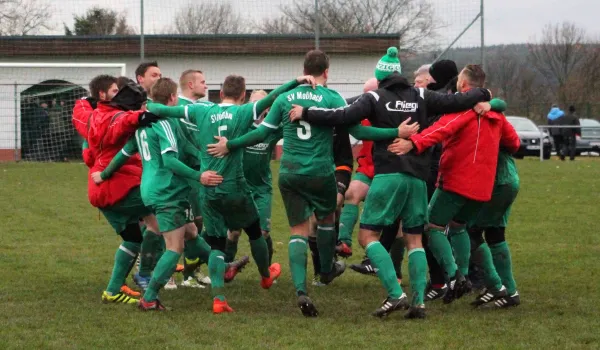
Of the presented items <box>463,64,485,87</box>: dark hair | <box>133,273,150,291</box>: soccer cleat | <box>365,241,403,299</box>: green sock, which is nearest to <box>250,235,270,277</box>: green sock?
<box>133,273,150,291</box>: soccer cleat

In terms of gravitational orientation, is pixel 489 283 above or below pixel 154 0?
below

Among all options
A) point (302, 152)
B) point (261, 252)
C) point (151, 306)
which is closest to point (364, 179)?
point (261, 252)

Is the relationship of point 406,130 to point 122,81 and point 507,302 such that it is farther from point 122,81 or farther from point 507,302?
point 122,81

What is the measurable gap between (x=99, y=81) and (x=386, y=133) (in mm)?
2675

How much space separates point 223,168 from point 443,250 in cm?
189

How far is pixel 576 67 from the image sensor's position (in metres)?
61.5

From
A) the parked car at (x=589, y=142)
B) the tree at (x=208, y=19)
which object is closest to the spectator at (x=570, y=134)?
the parked car at (x=589, y=142)

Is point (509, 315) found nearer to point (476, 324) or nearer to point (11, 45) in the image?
point (476, 324)

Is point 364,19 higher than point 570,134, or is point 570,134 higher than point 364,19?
point 364,19

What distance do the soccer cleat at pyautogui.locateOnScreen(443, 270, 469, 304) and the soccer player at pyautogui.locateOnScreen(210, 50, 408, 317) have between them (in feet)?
4.02

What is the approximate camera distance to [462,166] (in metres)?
7.62

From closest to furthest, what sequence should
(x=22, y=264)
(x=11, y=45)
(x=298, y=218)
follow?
(x=298, y=218), (x=22, y=264), (x=11, y=45)

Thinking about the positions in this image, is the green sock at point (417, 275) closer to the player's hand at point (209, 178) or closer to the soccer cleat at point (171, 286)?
the player's hand at point (209, 178)

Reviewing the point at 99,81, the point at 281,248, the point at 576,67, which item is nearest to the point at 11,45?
the point at 281,248
